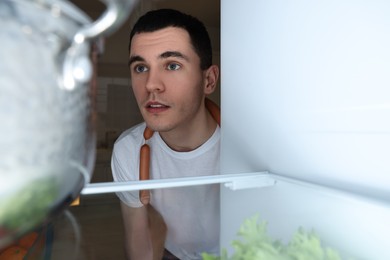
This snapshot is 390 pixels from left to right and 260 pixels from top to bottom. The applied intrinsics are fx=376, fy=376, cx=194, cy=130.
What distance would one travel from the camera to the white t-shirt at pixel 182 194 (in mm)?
1349

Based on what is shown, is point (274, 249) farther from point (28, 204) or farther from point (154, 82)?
point (154, 82)

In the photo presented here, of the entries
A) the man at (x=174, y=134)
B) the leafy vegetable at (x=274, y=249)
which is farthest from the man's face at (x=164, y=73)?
the leafy vegetable at (x=274, y=249)

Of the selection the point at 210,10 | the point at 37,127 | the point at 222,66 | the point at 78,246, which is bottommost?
the point at 78,246

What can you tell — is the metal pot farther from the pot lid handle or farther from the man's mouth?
the man's mouth

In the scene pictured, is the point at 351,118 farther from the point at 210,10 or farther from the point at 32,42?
the point at 210,10

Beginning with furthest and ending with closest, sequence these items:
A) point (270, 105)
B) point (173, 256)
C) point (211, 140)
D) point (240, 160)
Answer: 1. point (173, 256)
2. point (211, 140)
3. point (240, 160)
4. point (270, 105)

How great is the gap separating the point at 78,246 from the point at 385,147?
3.01m

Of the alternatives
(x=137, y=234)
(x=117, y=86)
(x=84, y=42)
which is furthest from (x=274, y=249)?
(x=117, y=86)

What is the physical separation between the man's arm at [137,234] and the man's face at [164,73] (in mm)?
455

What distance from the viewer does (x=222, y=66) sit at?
860 mm

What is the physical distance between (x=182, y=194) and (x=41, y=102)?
3.98 feet

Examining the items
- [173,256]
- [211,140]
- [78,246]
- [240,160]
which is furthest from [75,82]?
[78,246]

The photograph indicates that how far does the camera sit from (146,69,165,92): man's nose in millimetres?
1209

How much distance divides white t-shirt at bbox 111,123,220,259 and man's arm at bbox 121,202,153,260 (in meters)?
0.05
